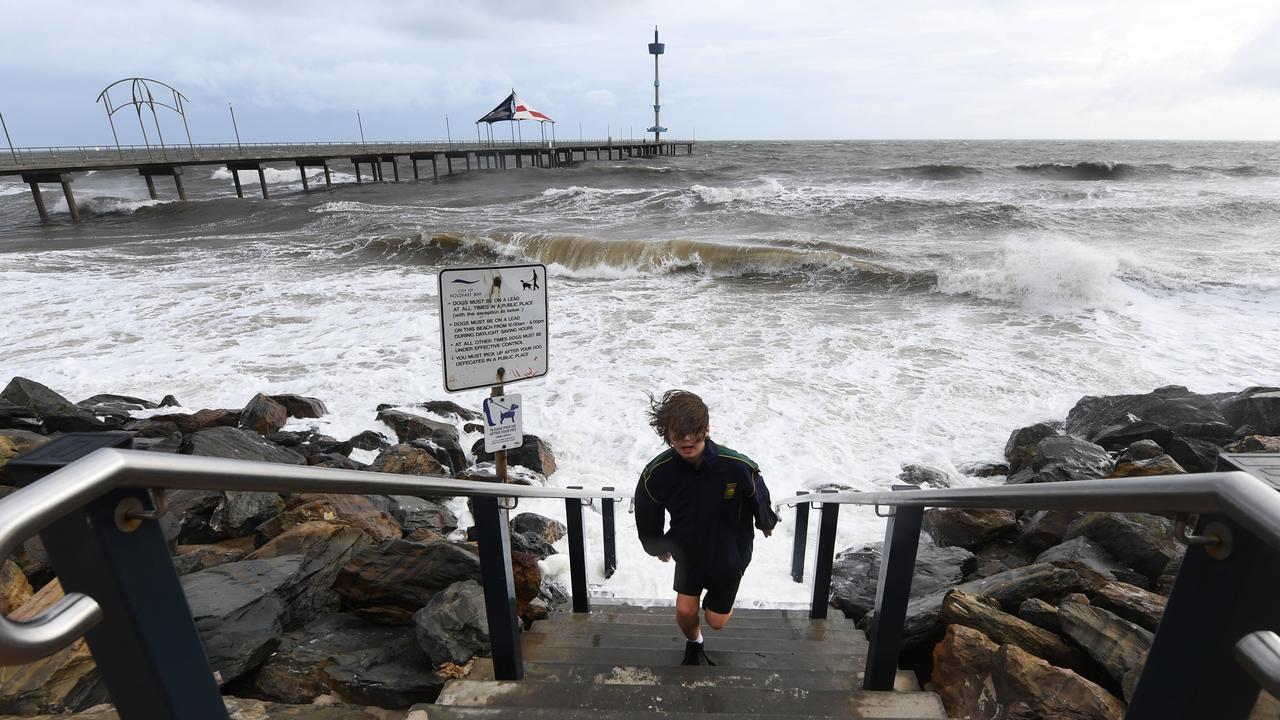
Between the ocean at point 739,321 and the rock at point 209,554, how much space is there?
2.13 metres

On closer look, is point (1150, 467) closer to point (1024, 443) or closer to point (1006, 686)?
point (1024, 443)

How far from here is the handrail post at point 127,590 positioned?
3.10 ft

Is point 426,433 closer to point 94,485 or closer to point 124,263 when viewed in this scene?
point 94,485

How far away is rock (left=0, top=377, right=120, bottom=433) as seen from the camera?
627 cm

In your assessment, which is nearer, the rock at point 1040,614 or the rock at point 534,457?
the rock at point 1040,614

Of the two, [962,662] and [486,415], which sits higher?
[486,415]

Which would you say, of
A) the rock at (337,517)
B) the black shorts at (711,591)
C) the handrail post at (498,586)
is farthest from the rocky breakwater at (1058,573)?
the rock at (337,517)

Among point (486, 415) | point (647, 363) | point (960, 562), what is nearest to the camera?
point (486, 415)

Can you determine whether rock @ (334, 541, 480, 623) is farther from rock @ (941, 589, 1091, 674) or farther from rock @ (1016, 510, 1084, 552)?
rock @ (1016, 510, 1084, 552)

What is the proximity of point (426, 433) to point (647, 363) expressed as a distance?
3.62 m

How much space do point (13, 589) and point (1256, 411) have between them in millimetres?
10022

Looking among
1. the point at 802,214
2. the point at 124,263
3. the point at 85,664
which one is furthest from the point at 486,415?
the point at 802,214

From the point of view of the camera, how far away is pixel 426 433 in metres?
7.00

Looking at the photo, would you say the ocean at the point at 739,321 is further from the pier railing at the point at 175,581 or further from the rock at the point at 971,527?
the pier railing at the point at 175,581
